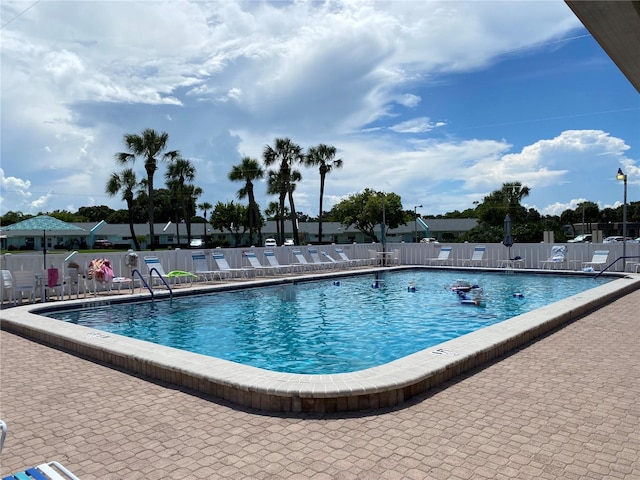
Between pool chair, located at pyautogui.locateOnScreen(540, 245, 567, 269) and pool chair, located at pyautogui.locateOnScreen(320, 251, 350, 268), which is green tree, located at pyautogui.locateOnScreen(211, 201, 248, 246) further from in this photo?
pool chair, located at pyautogui.locateOnScreen(540, 245, 567, 269)

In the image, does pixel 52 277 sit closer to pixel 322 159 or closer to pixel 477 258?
pixel 477 258

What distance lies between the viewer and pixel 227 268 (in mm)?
15797

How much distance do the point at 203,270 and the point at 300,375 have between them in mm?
11376

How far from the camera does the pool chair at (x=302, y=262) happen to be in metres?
18.5

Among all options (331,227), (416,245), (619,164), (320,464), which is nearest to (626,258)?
(619,164)

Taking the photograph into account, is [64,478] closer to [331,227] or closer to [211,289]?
[211,289]

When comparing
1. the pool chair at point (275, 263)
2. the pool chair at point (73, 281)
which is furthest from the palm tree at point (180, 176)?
the pool chair at point (73, 281)

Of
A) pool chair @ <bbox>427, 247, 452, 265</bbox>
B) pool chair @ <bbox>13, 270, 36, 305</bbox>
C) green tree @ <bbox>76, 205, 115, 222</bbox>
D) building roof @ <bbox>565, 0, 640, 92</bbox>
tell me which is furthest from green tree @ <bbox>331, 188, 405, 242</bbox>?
green tree @ <bbox>76, 205, 115, 222</bbox>

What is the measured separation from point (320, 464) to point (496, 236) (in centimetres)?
3652

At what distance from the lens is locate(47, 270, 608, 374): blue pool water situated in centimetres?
→ 734

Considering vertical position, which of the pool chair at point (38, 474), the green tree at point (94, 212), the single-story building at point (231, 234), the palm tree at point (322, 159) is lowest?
the pool chair at point (38, 474)

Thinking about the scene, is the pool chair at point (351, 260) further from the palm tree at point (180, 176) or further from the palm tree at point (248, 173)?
the palm tree at point (180, 176)

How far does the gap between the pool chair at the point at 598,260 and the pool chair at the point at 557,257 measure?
29.4 inches

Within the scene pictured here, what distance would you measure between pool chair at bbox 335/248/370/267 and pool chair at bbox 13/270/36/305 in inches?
478
